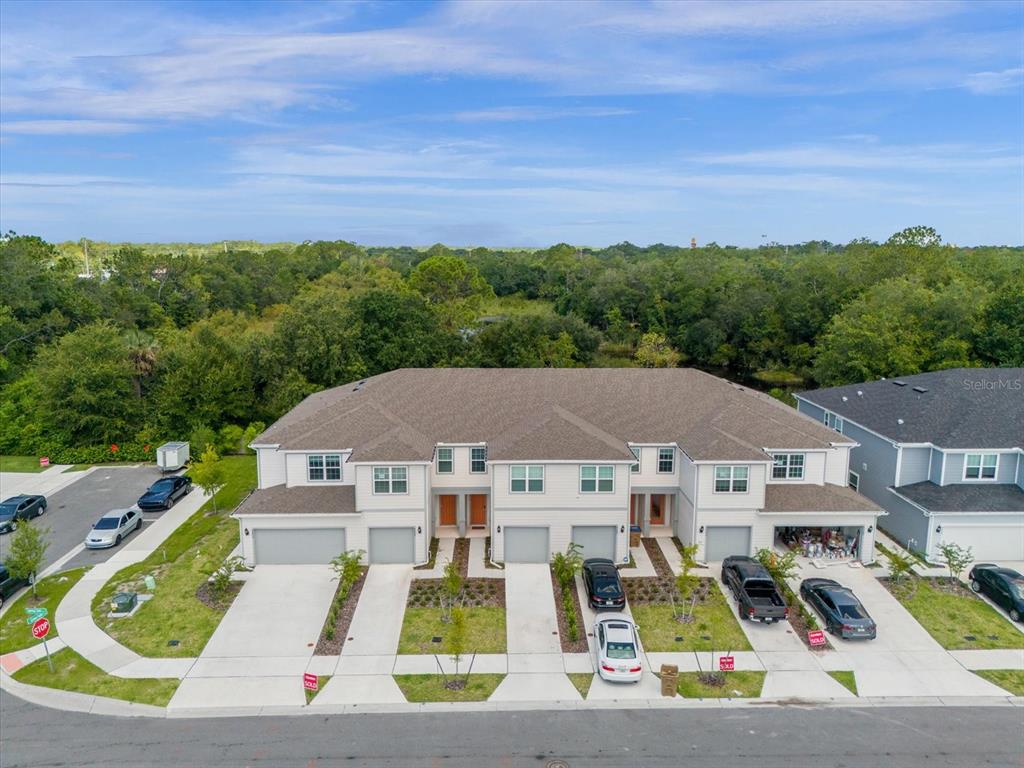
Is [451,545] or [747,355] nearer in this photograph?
[451,545]

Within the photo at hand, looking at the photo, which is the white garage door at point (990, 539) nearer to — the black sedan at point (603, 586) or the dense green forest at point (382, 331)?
the black sedan at point (603, 586)

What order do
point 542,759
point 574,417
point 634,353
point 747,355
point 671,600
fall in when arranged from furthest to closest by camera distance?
1. point 634,353
2. point 747,355
3. point 574,417
4. point 671,600
5. point 542,759

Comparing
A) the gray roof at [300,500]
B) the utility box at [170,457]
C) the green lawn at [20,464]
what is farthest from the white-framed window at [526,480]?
the green lawn at [20,464]

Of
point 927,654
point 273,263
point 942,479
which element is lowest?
point 927,654

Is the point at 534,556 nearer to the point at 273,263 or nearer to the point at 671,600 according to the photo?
the point at 671,600

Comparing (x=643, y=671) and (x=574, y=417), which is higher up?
(x=574, y=417)

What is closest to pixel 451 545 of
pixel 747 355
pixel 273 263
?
pixel 747 355
